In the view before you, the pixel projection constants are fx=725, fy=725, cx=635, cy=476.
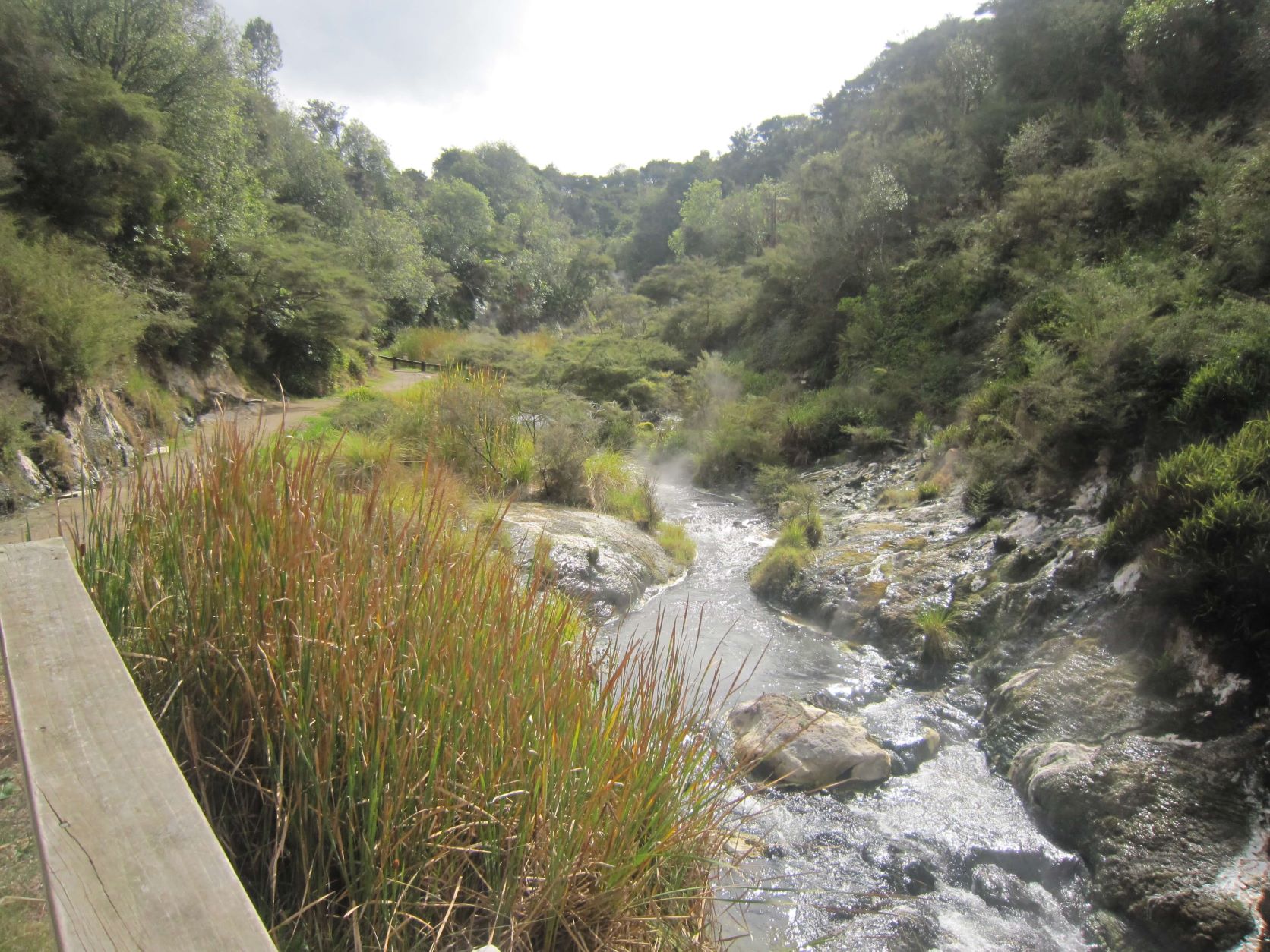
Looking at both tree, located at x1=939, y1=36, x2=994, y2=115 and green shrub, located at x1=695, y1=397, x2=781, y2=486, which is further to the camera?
tree, located at x1=939, y1=36, x2=994, y2=115

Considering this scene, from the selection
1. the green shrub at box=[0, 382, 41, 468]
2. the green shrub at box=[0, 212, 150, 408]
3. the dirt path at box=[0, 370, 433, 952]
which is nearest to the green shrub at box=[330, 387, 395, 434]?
the green shrub at box=[0, 212, 150, 408]

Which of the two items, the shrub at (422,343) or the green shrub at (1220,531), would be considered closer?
the green shrub at (1220,531)

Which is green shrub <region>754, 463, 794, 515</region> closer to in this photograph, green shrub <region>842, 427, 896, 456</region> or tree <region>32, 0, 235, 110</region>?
green shrub <region>842, 427, 896, 456</region>

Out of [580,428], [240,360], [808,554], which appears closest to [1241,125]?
[808,554]

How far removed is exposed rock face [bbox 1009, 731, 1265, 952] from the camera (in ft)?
12.9

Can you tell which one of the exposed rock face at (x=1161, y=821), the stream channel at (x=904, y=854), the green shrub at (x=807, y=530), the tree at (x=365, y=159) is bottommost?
the stream channel at (x=904, y=854)

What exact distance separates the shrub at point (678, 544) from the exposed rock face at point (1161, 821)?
5740mm

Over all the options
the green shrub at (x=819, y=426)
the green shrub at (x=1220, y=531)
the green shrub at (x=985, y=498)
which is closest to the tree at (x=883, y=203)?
the green shrub at (x=819, y=426)

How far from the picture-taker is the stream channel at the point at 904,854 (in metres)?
4.08

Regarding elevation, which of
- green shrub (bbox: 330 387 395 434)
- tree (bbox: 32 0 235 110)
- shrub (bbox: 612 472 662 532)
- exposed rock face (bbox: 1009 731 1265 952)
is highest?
tree (bbox: 32 0 235 110)

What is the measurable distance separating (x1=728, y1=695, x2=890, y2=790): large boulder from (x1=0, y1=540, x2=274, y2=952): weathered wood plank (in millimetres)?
4412

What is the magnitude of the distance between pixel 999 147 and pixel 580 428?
1316 centimetres

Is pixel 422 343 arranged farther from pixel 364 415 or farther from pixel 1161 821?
pixel 1161 821

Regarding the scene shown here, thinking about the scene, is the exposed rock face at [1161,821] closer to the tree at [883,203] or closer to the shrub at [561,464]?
the shrub at [561,464]
